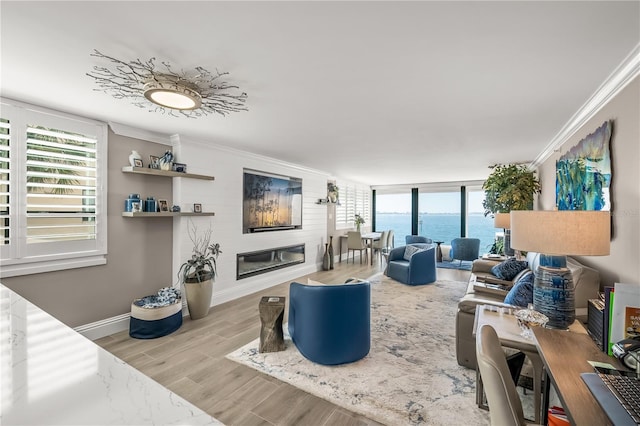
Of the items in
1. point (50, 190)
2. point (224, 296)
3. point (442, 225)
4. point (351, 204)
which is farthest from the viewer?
point (442, 225)

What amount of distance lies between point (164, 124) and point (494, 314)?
12.3 ft

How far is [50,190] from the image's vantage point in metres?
2.88

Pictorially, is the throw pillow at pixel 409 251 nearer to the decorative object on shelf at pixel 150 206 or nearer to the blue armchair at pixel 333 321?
the blue armchair at pixel 333 321

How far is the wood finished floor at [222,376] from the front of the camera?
6.77ft

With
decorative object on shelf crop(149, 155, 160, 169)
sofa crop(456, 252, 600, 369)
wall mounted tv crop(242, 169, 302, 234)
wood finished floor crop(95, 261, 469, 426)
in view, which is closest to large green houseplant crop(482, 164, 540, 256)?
sofa crop(456, 252, 600, 369)

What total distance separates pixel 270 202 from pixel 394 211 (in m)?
5.70

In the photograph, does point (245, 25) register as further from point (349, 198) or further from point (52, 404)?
point (349, 198)

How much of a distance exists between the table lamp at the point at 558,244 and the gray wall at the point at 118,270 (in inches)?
154

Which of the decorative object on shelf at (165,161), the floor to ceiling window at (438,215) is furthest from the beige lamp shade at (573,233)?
the floor to ceiling window at (438,215)

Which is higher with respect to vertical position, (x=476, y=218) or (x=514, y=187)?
(x=514, y=187)

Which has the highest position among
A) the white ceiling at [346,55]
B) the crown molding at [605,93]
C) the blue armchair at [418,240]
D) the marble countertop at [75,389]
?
the white ceiling at [346,55]

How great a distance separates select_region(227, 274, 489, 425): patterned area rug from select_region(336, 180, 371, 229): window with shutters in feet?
15.0

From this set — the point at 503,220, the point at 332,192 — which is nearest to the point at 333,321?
the point at 503,220

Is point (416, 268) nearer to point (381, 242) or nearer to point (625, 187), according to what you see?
point (381, 242)
